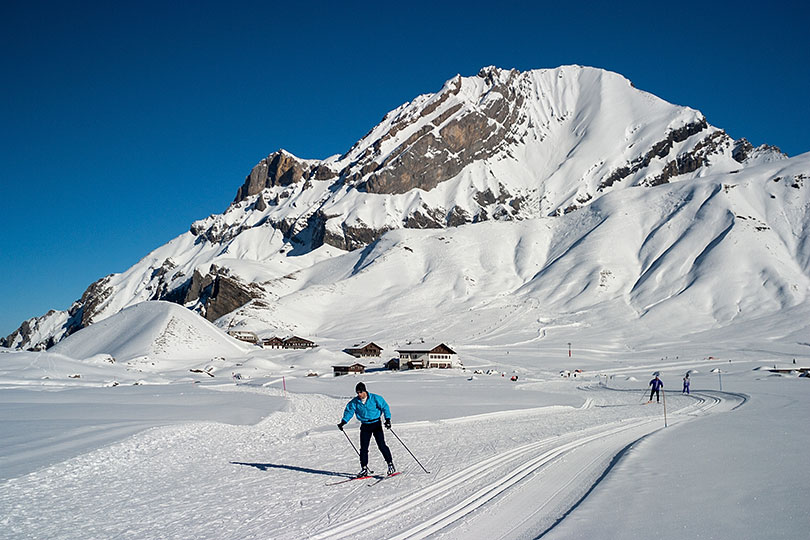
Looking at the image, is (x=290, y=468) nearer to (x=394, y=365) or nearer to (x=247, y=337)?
(x=394, y=365)

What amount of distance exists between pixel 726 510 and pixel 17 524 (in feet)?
30.6

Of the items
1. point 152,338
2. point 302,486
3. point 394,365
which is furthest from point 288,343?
point 302,486

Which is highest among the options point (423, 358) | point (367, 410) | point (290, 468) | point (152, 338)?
point (152, 338)

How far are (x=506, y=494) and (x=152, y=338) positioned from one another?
78.1 m

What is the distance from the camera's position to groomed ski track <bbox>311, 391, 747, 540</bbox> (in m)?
7.20

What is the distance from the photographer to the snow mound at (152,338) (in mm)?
75500

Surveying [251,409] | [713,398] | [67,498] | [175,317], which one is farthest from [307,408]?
[175,317]

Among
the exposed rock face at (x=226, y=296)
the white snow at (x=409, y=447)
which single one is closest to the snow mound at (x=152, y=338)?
the white snow at (x=409, y=447)

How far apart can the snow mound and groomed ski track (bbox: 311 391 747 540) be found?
67220mm

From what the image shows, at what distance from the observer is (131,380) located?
4791 cm

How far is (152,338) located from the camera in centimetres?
7775

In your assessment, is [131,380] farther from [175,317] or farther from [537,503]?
[537,503]

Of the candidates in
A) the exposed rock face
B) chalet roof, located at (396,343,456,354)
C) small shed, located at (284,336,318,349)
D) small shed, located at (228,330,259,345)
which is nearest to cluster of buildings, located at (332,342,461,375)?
chalet roof, located at (396,343,456,354)

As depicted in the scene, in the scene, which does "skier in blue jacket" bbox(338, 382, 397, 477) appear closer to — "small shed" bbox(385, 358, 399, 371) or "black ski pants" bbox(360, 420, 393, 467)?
"black ski pants" bbox(360, 420, 393, 467)
